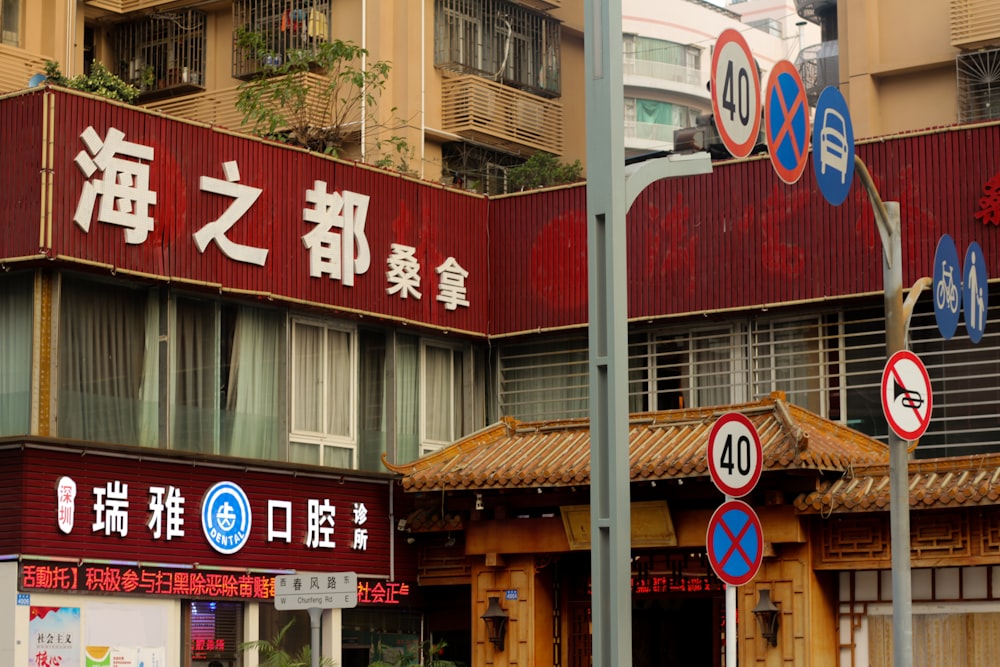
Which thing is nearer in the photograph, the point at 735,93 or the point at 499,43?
the point at 735,93

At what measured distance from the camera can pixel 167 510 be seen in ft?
68.1

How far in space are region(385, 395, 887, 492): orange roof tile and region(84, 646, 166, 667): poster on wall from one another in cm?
405

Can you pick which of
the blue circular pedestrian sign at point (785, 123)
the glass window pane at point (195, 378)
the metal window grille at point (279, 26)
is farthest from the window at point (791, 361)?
the metal window grille at point (279, 26)

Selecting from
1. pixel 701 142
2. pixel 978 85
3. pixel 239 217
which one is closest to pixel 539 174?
pixel 701 142

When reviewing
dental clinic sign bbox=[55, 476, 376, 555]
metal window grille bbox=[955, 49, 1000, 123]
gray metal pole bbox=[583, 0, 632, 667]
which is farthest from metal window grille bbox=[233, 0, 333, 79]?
gray metal pole bbox=[583, 0, 632, 667]

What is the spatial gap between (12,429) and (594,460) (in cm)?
969

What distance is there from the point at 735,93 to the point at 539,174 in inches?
897

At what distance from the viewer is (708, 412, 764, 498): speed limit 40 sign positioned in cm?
1264

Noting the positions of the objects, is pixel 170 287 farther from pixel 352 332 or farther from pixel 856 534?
pixel 856 534

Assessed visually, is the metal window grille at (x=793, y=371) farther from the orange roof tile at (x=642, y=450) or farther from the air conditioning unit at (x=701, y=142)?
the air conditioning unit at (x=701, y=142)

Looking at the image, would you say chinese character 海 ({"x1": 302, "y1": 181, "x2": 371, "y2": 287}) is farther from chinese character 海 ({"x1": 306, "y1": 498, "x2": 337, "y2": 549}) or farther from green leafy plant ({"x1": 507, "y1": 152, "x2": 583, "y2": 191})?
green leafy plant ({"x1": 507, "y1": 152, "x2": 583, "y2": 191})

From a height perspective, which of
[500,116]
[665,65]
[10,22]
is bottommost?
[500,116]

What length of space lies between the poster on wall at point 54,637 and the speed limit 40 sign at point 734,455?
380 inches

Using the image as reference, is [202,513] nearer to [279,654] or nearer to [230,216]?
[279,654]
